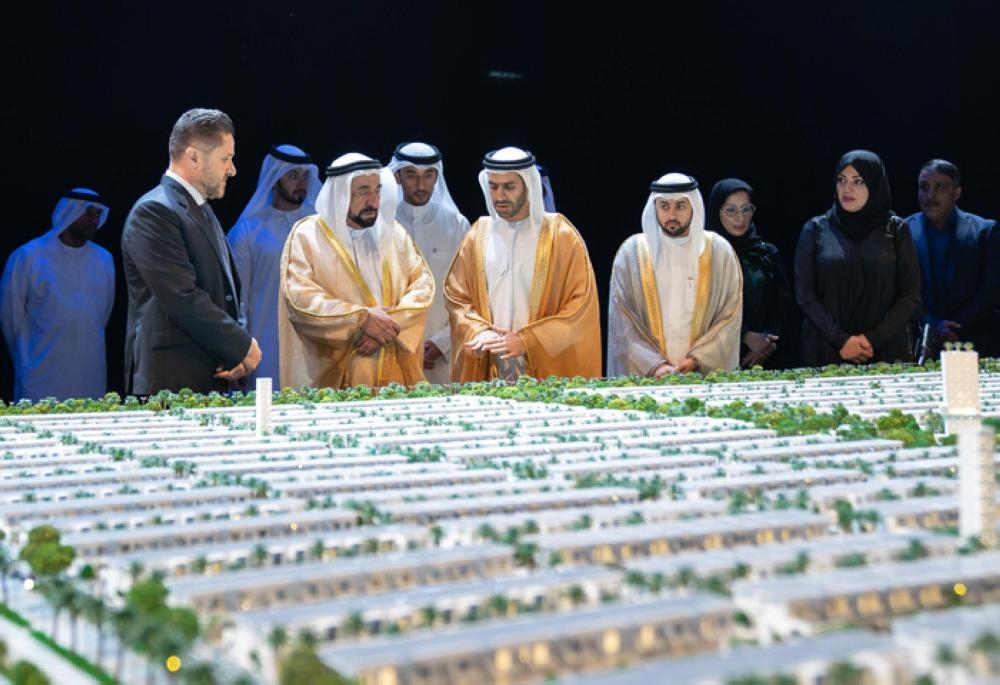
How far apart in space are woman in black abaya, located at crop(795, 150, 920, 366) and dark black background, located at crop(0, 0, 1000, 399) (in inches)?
99.4

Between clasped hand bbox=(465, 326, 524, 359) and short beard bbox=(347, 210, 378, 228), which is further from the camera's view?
short beard bbox=(347, 210, 378, 228)

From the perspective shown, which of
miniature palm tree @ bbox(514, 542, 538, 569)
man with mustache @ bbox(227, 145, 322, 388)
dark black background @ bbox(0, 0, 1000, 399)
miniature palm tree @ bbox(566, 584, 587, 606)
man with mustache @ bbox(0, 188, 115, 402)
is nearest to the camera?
miniature palm tree @ bbox(566, 584, 587, 606)

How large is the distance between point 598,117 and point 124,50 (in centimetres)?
360

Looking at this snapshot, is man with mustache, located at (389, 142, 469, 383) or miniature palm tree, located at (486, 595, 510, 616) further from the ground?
man with mustache, located at (389, 142, 469, 383)

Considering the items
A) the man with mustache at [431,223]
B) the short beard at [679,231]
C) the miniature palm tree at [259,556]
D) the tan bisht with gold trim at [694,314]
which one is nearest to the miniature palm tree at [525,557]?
the miniature palm tree at [259,556]

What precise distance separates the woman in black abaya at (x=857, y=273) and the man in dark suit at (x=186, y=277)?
3508 mm

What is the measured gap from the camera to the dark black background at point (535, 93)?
8.41 m

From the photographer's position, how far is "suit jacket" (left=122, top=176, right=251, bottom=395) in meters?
5.44

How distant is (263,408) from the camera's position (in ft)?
12.9

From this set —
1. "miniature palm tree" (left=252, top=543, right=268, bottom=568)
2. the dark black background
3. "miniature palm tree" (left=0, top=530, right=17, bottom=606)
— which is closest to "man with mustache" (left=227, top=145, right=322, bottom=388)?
the dark black background

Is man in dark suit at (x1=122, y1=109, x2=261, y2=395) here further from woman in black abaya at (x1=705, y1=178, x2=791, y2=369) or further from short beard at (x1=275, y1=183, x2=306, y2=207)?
woman in black abaya at (x1=705, y1=178, x2=791, y2=369)

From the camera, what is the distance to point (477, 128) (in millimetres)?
9508

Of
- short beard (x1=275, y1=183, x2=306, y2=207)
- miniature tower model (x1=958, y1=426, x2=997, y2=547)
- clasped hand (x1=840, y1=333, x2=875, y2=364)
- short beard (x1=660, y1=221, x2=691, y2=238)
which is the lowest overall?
miniature tower model (x1=958, y1=426, x2=997, y2=547)

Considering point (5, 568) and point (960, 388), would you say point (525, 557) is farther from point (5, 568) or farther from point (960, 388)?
point (960, 388)
